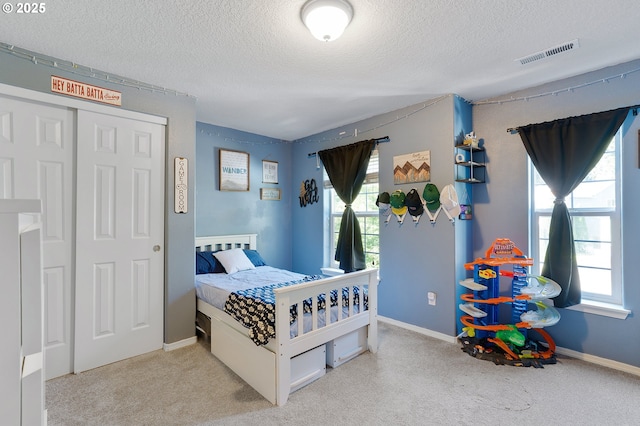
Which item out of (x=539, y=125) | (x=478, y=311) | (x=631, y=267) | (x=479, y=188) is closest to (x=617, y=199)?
(x=631, y=267)

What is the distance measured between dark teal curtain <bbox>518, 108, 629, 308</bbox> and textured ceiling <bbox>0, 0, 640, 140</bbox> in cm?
46

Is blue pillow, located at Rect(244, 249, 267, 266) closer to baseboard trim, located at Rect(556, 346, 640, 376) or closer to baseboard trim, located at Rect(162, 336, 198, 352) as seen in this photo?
baseboard trim, located at Rect(162, 336, 198, 352)

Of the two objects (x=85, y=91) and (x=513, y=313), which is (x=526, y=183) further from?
(x=85, y=91)

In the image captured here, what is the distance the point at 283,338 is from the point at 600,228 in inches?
106

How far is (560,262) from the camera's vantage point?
2547mm

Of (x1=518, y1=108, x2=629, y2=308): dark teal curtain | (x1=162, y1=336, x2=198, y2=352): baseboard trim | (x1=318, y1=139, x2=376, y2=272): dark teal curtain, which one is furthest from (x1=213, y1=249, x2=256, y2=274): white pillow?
(x1=518, y1=108, x2=629, y2=308): dark teal curtain

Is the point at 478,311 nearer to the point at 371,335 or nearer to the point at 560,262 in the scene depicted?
the point at 560,262

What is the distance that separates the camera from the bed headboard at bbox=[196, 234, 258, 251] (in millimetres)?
3688

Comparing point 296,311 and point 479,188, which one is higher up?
point 479,188

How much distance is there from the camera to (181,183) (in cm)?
283

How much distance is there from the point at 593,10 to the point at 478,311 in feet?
7.33

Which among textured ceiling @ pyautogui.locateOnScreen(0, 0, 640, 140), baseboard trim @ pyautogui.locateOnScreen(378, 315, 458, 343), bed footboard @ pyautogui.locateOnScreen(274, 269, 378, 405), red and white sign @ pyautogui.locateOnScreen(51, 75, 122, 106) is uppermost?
textured ceiling @ pyautogui.locateOnScreen(0, 0, 640, 140)

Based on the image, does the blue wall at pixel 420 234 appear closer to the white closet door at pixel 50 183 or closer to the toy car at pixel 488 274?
the toy car at pixel 488 274
